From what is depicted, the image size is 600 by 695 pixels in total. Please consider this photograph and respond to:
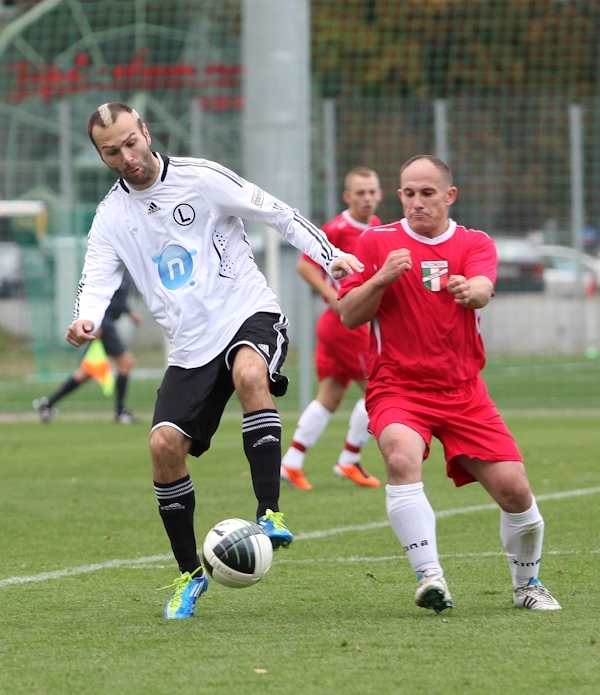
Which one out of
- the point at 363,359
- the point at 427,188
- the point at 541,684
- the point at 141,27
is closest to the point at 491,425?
the point at 427,188

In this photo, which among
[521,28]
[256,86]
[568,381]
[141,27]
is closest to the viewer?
[256,86]

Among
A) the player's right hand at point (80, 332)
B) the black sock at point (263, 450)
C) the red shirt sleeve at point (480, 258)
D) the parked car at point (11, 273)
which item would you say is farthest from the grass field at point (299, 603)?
the parked car at point (11, 273)

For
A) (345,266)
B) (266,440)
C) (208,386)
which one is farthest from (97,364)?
(345,266)

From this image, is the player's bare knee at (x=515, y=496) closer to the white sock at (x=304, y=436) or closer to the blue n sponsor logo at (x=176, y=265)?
the blue n sponsor logo at (x=176, y=265)

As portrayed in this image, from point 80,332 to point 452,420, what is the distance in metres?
1.47

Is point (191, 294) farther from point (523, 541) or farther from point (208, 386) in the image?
point (523, 541)

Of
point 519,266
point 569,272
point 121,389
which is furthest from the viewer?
point 519,266

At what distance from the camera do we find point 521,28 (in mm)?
30203

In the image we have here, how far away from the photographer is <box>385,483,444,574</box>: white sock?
5.29 meters

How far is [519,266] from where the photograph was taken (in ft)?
59.4

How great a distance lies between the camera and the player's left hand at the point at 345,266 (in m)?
5.48

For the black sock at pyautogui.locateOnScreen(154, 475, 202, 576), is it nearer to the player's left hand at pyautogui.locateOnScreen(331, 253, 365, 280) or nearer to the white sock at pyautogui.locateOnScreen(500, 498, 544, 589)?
the player's left hand at pyautogui.locateOnScreen(331, 253, 365, 280)

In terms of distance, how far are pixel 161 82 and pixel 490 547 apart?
20.0m

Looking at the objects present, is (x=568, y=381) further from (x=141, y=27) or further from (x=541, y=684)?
(x=541, y=684)
